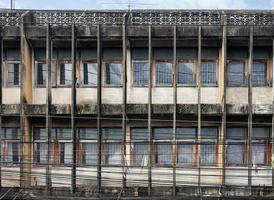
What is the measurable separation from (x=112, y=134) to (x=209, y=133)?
2.95 m

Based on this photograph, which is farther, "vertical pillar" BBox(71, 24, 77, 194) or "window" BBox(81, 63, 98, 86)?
"window" BBox(81, 63, 98, 86)

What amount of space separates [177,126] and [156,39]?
269 centimetres

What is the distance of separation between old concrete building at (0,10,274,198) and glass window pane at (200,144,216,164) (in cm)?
3

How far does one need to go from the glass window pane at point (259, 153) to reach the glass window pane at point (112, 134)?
4.03m

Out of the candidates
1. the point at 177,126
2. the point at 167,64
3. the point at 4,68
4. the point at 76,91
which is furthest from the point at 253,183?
the point at 4,68

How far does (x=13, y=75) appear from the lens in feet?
58.1

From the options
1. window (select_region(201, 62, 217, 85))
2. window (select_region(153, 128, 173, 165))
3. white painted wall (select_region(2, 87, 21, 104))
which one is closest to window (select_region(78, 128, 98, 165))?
window (select_region(153, 128, 173, 165))

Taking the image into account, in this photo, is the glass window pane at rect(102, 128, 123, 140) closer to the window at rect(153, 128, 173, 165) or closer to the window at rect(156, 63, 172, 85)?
the window at rect(153, 128, 173, 165)

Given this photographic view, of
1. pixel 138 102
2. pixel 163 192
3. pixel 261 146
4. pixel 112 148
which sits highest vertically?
pixel 138 102

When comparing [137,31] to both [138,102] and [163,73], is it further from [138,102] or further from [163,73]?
[138,102]

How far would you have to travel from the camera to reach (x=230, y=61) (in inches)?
686

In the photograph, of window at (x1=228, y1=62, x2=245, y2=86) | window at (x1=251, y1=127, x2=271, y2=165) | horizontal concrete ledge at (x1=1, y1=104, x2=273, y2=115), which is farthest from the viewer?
window at (x1=228, y1=62, x2=245, y2=86)

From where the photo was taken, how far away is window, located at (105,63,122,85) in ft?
57.7

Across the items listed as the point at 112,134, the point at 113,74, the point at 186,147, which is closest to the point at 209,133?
the point at 186,147
